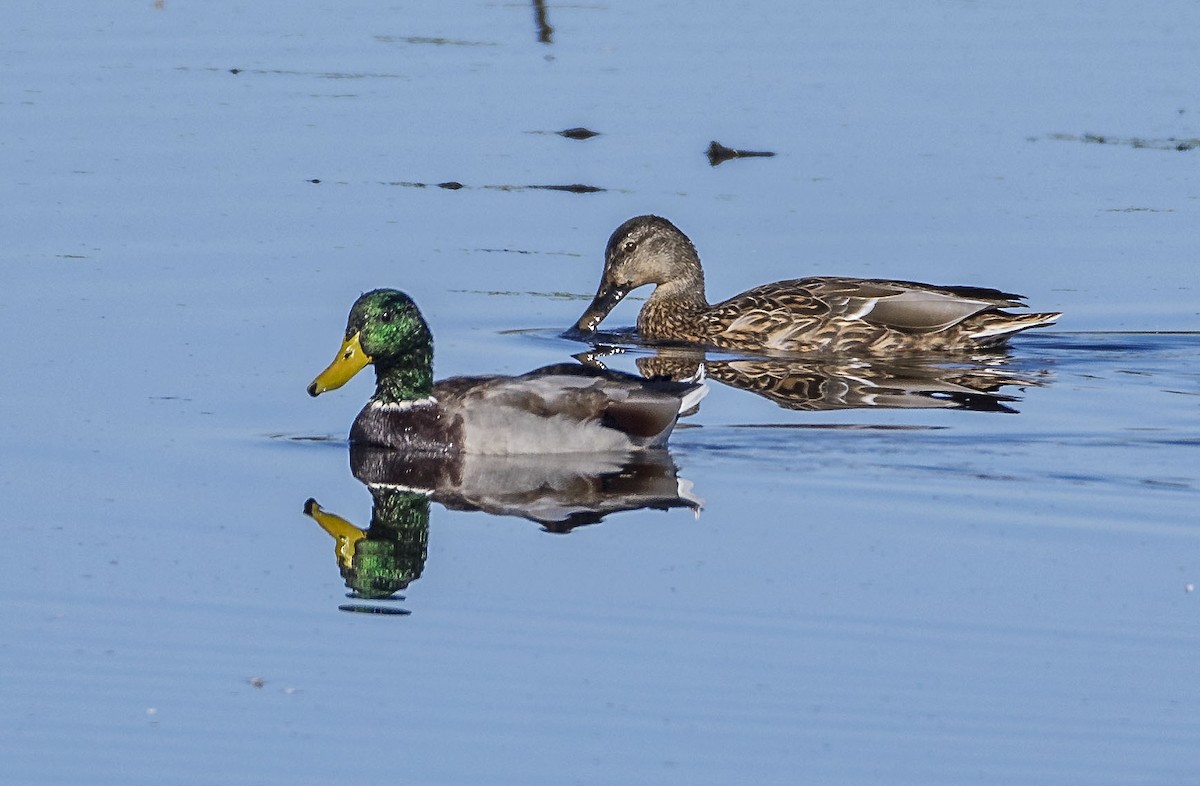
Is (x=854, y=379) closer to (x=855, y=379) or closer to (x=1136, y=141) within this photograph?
(x=855, y=379)

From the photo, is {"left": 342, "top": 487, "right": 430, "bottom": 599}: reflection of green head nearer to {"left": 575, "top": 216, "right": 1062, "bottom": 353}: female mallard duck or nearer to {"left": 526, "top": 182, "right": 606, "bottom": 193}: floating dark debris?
{"left": 575, "top": 216, "right": 1062, "bottom": 353}: female mallard duck

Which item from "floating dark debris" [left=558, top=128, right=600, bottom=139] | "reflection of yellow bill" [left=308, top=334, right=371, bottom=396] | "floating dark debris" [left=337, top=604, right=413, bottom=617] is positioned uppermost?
"floating dark debris" [left=558, top=128, right=600, bottom=139]

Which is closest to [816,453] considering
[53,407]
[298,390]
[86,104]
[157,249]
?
[298,390]

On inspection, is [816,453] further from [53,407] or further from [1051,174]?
[1051,174]

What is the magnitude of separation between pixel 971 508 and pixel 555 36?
12.5 m

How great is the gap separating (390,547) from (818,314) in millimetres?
5311

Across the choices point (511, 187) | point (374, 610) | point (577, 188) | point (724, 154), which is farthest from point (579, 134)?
point (374, 610)

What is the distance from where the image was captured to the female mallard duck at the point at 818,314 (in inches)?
558

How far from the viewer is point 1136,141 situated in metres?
18.5

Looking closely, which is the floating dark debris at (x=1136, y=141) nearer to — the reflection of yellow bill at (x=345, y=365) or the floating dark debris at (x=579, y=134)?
the floating dark debris at (x=579, y=134)

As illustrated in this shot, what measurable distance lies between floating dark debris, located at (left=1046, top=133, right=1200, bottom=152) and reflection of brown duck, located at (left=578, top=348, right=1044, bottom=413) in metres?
4.62

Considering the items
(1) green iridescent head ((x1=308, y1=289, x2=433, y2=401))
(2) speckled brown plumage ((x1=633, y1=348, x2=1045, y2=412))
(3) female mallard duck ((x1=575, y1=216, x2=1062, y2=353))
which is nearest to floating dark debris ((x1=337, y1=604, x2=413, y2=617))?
(1) green iridescent head ((x1=308, y1=289, x2=433, y2=401))

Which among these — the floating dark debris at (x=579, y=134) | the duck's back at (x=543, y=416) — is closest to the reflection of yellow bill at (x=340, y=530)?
the duck's back at (x=543, y=416)

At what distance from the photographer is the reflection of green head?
30.5 feet
